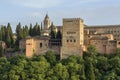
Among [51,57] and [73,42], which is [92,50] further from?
[51,57]

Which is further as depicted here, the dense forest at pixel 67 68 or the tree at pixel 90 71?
the dense forest at pixel 67 68

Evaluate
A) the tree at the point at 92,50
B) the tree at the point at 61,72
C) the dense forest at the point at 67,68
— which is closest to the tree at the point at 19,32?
the dense forest at the point at 67,68

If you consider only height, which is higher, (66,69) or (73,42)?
(73,42)

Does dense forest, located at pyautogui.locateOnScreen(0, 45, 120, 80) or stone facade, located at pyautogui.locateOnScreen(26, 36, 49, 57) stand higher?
stone facade, located at pyautogui.locateOnScreen(26, 36, 49, 57)

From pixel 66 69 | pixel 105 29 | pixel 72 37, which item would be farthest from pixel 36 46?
pixel 105 29

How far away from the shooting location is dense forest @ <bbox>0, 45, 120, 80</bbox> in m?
39.7

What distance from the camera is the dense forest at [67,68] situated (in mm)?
39688

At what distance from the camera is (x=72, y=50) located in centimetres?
4306

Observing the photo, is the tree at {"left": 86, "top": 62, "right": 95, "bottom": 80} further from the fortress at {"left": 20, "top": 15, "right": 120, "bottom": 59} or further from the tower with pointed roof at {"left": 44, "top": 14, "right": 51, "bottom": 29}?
the tower with pointed roof at {"left": 44, "top": 14, "right": 51, "bottom": 29}

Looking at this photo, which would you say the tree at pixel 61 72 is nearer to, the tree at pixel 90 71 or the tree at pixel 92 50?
the tree at pixel 90 71

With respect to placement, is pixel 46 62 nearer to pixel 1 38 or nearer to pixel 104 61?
pixel 104 61

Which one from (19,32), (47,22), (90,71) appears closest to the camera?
(90,71)

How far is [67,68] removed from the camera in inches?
1599

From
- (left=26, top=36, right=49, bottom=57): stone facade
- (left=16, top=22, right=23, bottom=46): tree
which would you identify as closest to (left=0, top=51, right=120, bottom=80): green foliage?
(left=26, top=36, right=49, bottom=57): stone facade
